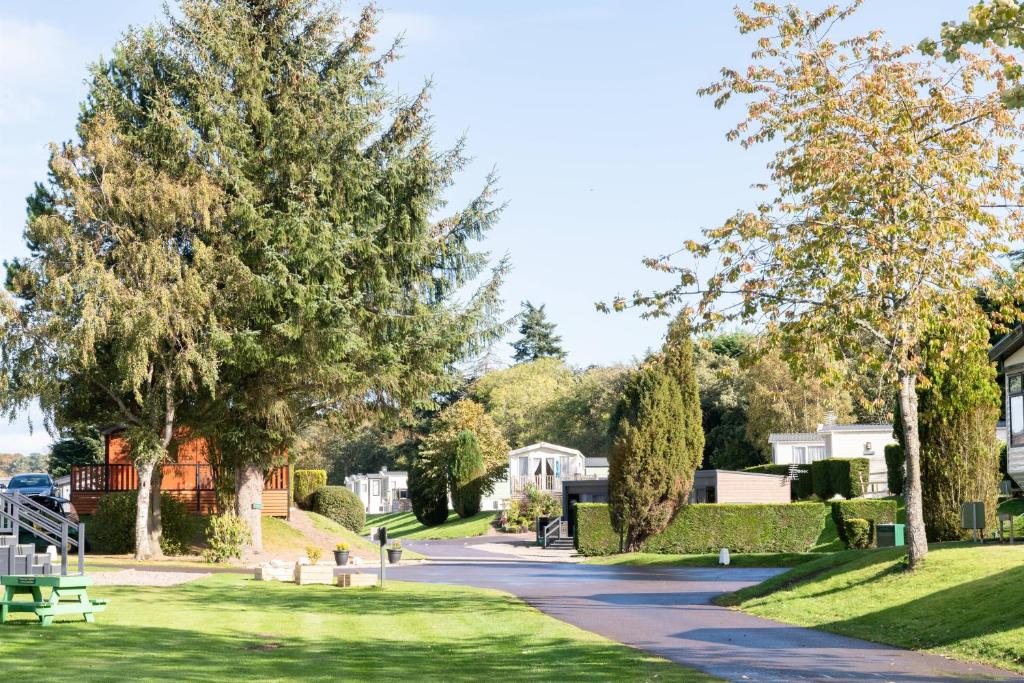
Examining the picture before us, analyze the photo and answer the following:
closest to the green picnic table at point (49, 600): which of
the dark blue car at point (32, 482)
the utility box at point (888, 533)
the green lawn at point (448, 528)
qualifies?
the utility box at point (888, 533)

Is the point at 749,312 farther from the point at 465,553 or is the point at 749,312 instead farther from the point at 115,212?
the point at 465,553

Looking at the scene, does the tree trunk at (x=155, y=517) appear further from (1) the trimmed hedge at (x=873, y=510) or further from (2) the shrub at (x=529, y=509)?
(2) the shrub at (x=529, y=509)

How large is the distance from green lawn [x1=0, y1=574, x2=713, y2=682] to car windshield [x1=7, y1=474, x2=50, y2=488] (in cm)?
3511

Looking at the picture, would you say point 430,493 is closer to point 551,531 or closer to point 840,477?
point 551,531

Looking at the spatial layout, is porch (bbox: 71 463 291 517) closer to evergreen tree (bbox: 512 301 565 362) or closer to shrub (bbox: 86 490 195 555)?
shrub (bbox: 86 490 195 555)

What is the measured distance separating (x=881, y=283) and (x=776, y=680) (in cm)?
993

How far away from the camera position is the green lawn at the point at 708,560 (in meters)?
36.3

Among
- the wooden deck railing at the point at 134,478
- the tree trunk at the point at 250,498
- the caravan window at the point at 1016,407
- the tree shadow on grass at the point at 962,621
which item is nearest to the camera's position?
the tree shadow on grass at the point at 962,621

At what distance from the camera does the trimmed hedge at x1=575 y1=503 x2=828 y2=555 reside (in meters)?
42.9

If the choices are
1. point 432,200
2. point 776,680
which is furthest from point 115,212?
point 776,680

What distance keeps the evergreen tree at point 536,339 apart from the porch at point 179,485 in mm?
79540

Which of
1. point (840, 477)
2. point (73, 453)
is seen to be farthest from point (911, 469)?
point (73, 453)

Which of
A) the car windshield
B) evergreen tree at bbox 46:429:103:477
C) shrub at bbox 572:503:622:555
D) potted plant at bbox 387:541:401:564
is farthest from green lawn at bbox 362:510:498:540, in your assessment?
potted plant at bbox 387:541:401:564

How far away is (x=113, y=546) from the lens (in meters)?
36.9
